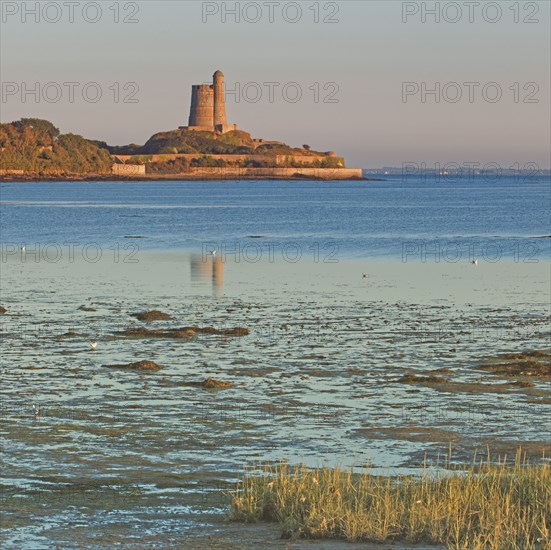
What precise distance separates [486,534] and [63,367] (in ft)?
37.0

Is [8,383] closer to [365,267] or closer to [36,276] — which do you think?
[36,276]

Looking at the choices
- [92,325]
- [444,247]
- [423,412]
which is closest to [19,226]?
[444,247]

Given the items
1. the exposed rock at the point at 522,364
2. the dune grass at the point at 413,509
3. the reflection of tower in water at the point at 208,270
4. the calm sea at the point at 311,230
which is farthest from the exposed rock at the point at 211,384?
the calm sea at the point at 311,230

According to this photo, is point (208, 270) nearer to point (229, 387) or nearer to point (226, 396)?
point (229, 387)

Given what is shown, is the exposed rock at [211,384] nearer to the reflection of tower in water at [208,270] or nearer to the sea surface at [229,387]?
the sea surface at [229,387]

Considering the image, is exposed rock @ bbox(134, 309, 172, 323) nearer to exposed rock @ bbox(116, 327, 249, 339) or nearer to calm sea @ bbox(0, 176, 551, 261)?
exposed rock @ bbox(116, 327, 249, 339)

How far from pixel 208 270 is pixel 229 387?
2444cm

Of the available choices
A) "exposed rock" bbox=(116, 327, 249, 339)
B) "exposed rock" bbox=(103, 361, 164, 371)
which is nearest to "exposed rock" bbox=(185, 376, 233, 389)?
"exposed rock" bbox=(103, 361, 164, 371)

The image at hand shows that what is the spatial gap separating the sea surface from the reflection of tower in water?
188 millimetres

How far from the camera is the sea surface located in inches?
446

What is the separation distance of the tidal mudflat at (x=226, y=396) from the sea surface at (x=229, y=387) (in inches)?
1.8

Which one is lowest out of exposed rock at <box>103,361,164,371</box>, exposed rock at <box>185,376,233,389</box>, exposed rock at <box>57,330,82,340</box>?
exposed rock at <box>185,376,233,389</box>

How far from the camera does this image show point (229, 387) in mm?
17656

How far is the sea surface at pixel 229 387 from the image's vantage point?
11328 mm
